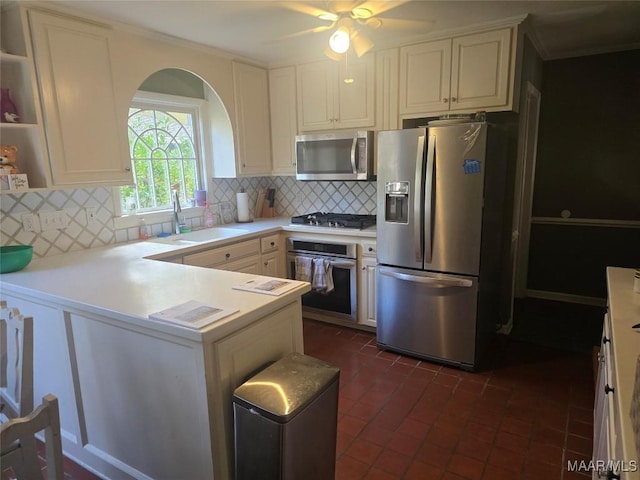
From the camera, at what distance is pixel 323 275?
3449mm

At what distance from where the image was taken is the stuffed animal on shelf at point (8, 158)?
7.06 feet

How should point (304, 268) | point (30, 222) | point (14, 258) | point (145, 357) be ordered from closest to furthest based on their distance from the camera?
point (145, 357) < point (14, 258) < point (30, 222) < point (304, 268)

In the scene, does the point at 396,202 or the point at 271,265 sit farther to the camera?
the point at 271,265

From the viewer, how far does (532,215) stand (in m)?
4.04

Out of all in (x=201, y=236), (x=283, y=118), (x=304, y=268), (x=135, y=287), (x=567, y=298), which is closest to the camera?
(x=135, y=287)

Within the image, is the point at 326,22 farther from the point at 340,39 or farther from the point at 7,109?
the point at 7,109

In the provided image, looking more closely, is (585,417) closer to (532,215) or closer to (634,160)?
(532,215)

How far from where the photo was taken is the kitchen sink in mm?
2975

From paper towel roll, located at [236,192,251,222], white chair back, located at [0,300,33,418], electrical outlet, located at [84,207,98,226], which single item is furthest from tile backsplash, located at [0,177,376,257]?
white chair back, located at [0,300,33,418]

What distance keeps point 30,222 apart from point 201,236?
111cm

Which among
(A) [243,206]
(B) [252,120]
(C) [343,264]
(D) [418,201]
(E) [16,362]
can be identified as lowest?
(C) [343,264]

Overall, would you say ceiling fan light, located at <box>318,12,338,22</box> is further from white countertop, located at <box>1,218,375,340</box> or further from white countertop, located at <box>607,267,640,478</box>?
white countertop, located at <box>607,267,640,478</box>

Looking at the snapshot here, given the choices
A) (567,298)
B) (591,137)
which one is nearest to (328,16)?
(591,137)

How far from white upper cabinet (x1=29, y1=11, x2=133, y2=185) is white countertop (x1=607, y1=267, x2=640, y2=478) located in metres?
2.76
